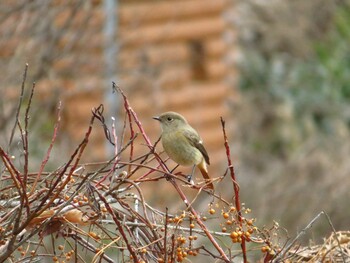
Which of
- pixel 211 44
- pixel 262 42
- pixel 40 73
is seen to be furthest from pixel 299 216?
pixel 262 42

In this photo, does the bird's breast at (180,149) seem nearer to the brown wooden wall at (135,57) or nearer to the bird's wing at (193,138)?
the bird's wing at (193,138)

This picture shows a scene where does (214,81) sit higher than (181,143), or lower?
higher

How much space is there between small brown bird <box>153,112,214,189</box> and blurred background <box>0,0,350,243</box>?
1267 millimetres

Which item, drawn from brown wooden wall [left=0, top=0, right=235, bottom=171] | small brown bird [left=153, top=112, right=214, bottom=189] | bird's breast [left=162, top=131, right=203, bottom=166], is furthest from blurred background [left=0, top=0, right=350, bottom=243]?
bird's breast [left=162, top=131, right=203, bottom=166]

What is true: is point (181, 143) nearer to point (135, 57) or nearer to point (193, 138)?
point (193, 138)

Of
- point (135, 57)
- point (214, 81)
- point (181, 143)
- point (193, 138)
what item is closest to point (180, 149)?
point (181, 143)

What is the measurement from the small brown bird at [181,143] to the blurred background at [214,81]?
1.27m

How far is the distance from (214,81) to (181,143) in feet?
19.0

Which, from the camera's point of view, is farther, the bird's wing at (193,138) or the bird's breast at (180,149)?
the bird's wing at (193,138)

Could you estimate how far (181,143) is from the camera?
4598mm

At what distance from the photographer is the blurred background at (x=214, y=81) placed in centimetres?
655

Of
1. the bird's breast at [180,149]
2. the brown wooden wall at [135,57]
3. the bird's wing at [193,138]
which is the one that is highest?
the brown wooden wall at [135,57]

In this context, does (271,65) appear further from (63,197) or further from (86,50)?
(63,197)

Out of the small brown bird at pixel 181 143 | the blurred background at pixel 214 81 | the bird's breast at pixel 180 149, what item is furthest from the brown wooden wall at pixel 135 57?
the bird's breast at pixel 180 149
